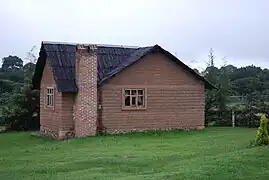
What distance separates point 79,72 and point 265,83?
26951mm

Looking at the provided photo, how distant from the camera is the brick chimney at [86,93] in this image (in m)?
24.5

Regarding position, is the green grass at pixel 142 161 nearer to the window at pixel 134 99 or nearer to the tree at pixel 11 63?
the window at pixel 134 99

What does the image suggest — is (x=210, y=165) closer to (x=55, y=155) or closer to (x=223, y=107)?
(x=55, y=155)

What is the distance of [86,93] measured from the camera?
24.6 meters

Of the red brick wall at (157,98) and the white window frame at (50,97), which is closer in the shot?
the red brick wall at (157,98)

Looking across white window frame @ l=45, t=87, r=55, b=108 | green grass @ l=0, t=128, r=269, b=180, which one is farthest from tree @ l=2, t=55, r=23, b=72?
green grass @ l=0, t=128, r=269, b=180

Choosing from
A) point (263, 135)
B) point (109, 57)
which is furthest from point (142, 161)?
point (109, 57)

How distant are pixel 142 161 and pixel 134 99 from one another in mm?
11570

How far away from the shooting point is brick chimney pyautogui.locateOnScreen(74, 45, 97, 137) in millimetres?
24547

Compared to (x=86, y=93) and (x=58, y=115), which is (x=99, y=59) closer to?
(x=86, y=93)

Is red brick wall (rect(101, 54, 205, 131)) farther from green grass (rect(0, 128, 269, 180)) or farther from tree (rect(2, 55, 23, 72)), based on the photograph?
tree (rect(2, 55, 23, 72))

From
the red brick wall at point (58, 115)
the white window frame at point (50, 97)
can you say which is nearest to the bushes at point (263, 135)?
the red brick wall at point (58, 115)

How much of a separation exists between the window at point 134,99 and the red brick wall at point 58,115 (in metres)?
2.81

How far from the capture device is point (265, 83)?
47.0m
